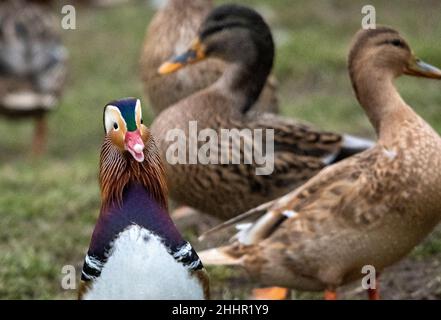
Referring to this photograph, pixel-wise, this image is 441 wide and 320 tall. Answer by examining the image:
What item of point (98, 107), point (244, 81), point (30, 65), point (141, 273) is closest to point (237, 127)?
point (244, 81)

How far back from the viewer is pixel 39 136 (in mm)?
8625

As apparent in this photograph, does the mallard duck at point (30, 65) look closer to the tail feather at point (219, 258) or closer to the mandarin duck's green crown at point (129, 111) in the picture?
the tail feather at point (219, 258)

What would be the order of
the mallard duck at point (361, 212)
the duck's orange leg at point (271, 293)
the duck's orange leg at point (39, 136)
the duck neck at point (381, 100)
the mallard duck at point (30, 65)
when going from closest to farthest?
the mallard duck at point (361, 212) → the duck neck at point (381, 100) → the duck's orange leg at point (271, 293) → the duck's orange leg at point (39, 136) → the mallard duck at point (30, 65)

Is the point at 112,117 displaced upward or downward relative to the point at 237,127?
downward

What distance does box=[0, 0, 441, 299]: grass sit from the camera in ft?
18.0

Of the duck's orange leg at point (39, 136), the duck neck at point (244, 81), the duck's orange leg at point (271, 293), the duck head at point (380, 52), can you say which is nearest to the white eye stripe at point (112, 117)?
the duck head at point (380, 52)

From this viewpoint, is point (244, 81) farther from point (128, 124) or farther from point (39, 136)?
point (39, 136)

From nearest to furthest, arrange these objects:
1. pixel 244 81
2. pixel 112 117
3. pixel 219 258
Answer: pixel 112 117 → pixel 219 258 → pixel 244 81

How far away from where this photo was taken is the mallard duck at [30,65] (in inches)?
342

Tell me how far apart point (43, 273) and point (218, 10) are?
5.08ft

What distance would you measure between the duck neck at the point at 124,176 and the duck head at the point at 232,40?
73.5 inches

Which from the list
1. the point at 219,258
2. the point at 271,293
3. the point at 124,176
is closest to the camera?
the point at 124,176

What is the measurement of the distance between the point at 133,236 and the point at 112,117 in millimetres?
369

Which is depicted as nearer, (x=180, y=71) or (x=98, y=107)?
(x=180, y=71)
